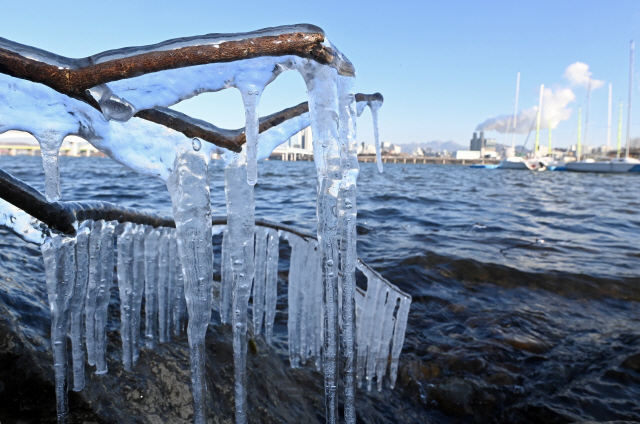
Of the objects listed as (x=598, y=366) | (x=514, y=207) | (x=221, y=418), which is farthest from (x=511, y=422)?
(x=514, y=207)

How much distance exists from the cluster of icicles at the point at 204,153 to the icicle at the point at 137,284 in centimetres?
35

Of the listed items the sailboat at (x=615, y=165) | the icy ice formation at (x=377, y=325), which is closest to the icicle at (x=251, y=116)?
the icy ice formation at (x=377, y=325)

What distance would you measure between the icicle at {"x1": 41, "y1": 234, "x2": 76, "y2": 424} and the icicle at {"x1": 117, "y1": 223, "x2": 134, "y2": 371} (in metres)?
0.65

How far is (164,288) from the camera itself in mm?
3566

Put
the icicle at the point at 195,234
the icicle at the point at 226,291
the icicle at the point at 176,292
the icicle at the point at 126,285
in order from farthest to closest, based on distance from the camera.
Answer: the icicle at the point at 226,291
the icicle at the point at 176,292
the icicle at the point at 126,285
the icicle at the point at 195,234

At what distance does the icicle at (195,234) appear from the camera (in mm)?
1938

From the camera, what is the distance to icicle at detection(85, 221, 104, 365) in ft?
8.71

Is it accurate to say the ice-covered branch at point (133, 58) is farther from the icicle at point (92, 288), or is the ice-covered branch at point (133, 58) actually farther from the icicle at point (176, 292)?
the icicle at point (176, 292)

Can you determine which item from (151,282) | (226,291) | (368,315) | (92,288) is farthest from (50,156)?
(368,315)

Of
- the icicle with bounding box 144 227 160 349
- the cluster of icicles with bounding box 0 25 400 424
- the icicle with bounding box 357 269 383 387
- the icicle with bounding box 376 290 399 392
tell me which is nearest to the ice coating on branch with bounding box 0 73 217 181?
the cluster of icicles with bounding box 0 25 400 424

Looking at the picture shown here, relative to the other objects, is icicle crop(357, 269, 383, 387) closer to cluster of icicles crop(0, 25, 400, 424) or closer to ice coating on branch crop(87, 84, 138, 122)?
cluster of icicles crop(0, 25, 400, 424)

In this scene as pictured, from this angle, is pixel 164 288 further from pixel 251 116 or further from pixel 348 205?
pixel 251 116

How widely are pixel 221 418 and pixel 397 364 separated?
223 centimetres

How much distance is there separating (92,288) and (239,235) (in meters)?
1.42
